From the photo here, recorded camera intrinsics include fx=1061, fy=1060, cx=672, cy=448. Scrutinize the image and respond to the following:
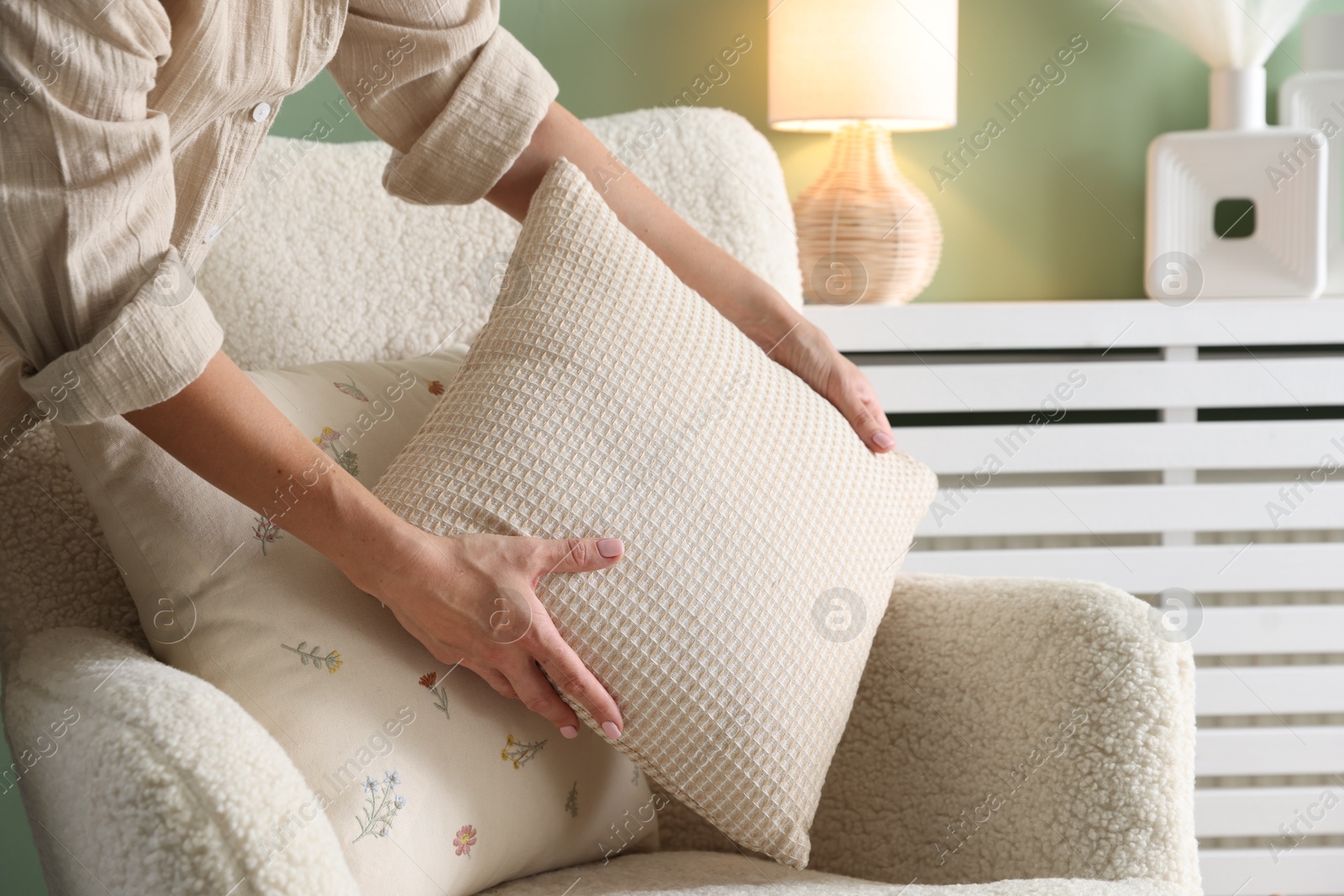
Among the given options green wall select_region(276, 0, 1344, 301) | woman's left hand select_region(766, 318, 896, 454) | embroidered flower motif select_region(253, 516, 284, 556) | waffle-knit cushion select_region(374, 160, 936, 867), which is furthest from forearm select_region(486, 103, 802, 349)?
green wall select_region(276, 0, 1344, 301)

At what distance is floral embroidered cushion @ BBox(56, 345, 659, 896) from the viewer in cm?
60

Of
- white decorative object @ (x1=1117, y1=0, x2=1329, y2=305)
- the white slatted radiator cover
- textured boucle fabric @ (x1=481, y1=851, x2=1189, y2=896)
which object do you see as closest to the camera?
textured boucle fabric @ (x1=481, y1=851, x2=1189, y2=896)

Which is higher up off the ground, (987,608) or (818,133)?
(818,133)

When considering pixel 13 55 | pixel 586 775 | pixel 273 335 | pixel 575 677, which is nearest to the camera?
pixel 13 55

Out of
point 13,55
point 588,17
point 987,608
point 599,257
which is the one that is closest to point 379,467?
point 599,257

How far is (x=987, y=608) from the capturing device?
0.78m

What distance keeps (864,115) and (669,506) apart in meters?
0.83

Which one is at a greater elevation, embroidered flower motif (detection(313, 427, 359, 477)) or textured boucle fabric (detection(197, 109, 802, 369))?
textured boucle fabric (detection(197, 109, 802, 369))

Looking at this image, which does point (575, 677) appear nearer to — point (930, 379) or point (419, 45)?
point (419, 45)

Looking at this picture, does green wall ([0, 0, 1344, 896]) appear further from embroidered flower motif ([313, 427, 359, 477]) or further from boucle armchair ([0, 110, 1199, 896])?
embroidered flower motif ([313, 427, 359, 477])

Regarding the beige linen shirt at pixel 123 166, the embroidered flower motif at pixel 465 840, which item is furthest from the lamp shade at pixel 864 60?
the embroidered flower motif at pixel 465 840

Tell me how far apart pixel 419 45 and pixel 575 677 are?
47cm

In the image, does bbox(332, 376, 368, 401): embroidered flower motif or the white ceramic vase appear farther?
the white ceramic vase

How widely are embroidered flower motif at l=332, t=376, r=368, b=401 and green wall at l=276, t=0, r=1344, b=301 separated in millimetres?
857
